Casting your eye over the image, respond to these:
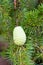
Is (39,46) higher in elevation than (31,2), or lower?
lower

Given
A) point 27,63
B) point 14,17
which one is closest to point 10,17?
point 14,17

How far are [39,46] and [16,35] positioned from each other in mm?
116

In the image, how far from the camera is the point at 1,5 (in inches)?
21.5

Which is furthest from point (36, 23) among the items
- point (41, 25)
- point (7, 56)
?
point (7, 56)

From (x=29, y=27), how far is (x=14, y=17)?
0.18 feet

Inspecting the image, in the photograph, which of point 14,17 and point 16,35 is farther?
point 14,17

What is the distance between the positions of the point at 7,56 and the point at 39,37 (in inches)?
4.0

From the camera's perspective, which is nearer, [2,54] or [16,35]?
[16,35]

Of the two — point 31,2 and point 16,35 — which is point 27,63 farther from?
point 31,2

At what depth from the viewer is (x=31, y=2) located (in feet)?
1.90

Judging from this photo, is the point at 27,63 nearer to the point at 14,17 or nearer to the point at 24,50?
the point at 24,50

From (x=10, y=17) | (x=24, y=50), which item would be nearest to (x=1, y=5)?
(x=10, y=17)

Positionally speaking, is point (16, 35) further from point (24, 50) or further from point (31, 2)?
point (31, 2)

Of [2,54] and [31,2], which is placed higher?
[31,2]
